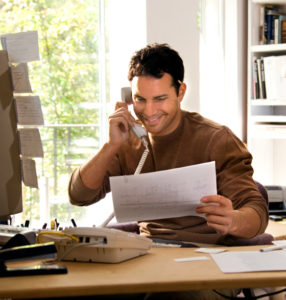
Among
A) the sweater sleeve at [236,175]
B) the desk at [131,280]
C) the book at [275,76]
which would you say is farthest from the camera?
the book at [275,76]

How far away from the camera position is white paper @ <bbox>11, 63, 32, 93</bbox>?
5.42ft

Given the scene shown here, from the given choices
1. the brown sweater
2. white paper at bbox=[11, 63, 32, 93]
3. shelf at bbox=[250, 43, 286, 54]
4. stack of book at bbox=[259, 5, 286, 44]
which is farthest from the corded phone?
stack of book at bbox=[259, 5, 286, 44]

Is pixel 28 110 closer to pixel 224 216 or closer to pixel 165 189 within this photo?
pixel 165 189

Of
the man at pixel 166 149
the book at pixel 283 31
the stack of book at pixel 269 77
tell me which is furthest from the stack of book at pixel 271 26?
the man at pixel 166 149

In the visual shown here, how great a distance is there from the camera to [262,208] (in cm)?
195

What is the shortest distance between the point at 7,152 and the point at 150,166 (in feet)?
2.41

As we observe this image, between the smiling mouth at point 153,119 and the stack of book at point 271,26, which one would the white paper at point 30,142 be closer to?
the smiling mouth at point 153,119

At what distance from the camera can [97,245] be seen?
4.80 feet

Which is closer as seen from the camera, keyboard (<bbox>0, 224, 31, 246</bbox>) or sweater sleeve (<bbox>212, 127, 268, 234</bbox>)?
keyboard (<bbox>0, 224, 31, 246</bbox>)

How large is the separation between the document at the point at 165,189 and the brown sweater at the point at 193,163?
277 millimetres

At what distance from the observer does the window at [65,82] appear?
412 centimetres

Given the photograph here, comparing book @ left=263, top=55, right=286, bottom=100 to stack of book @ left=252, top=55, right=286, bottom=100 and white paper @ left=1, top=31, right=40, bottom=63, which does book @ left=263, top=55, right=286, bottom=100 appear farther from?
white paper @ left=1, top=31, right=40, bottom=63

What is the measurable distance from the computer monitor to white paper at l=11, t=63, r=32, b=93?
27 mm

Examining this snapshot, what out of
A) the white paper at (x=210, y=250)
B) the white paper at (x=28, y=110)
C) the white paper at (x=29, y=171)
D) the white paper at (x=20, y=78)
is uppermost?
the white paper at (x=20, y=78)
